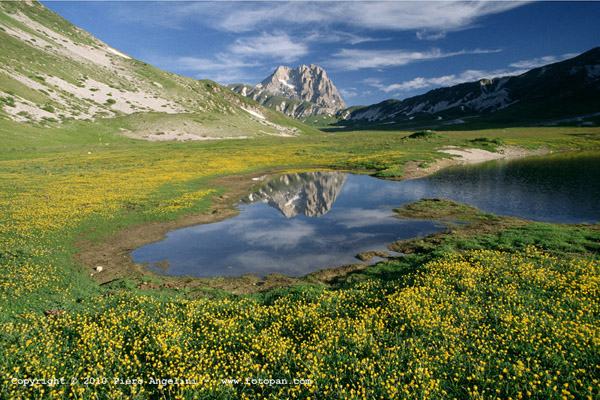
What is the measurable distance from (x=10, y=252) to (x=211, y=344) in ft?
53.3

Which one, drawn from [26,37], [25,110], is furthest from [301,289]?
[26,37]

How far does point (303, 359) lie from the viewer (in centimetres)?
886

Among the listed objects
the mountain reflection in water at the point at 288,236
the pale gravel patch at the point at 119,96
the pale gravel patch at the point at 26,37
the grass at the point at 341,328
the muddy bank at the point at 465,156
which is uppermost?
the pale gravel patch at the point at 26,37

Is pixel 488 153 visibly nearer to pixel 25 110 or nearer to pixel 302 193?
pixel 302 193

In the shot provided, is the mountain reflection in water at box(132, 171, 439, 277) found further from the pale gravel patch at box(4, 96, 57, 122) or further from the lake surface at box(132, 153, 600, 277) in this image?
the pale gravel patch at box(4, 96, 57, 122)

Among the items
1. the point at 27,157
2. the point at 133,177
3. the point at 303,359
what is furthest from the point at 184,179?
the point at 27,157

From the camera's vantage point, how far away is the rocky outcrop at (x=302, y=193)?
33.5m

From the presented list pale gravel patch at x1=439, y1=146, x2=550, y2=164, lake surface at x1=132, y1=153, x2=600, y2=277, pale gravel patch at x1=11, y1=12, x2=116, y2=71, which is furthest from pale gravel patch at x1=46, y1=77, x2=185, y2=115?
pale gravel patch at x1=439, y1=146, x2=550, y2=164

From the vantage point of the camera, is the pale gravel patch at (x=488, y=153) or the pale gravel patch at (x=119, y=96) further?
the pale gravel patch at (x=119, y=96)

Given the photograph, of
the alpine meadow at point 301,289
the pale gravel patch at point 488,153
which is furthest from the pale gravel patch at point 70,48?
the pale gravel patch at point 488,153

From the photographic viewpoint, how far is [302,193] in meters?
40.9

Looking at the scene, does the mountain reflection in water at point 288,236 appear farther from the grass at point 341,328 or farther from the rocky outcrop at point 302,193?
the grass at point 341,328

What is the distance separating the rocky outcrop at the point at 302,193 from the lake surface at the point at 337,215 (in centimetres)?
14

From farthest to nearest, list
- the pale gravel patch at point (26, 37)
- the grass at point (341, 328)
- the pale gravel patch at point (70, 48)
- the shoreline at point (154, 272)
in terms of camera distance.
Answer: the pale gravel patch at point (70, 48), the pale gravel patch at point (26, 37), the shoreline at point (154, 272), the grass at point (341, 328)
